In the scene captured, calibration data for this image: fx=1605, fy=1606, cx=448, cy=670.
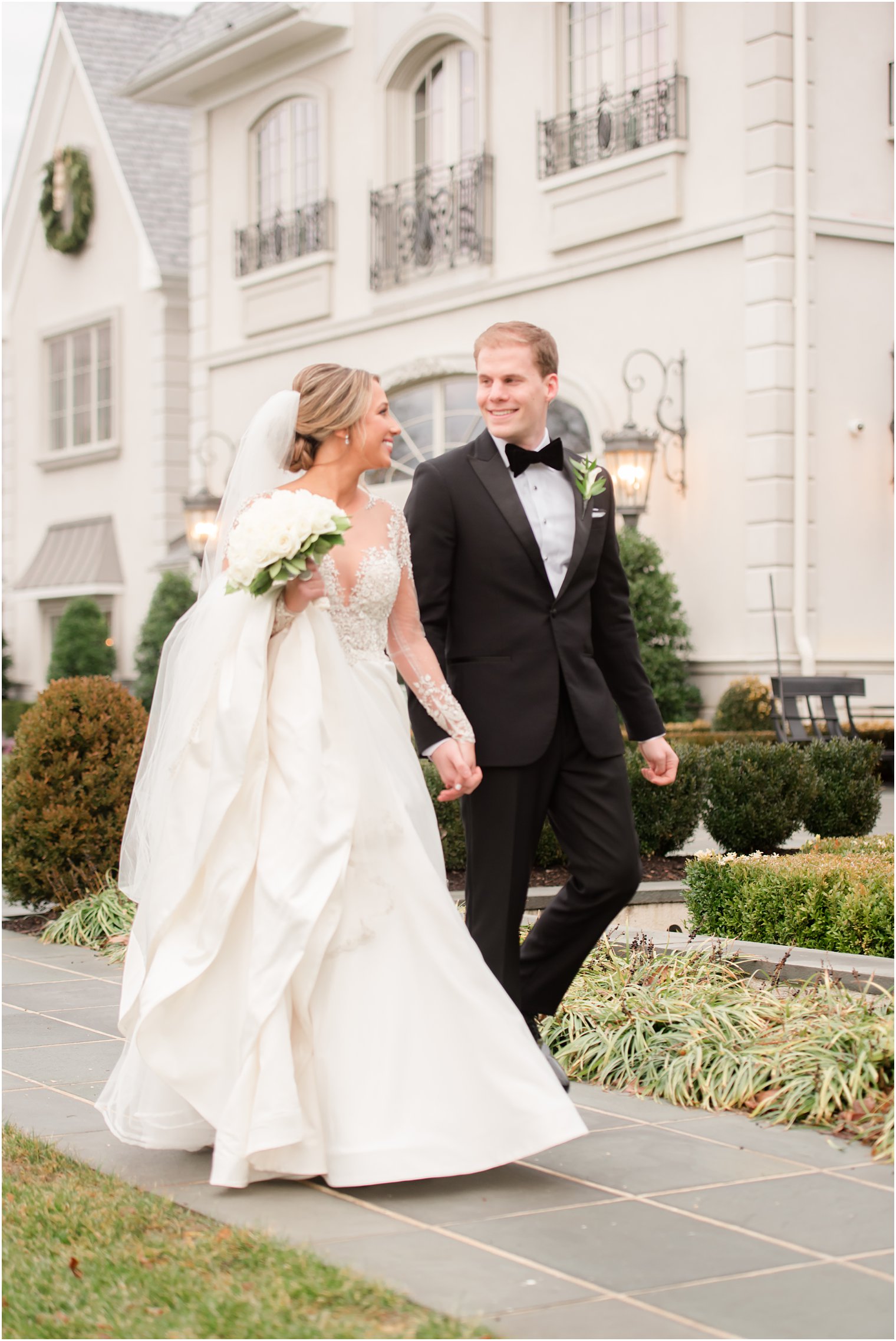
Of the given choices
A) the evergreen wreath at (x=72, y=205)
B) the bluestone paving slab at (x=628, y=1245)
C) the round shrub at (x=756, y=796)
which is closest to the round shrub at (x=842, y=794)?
the round shrub at (x=756, y=796)

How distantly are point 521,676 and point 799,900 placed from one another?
2165 millimetres

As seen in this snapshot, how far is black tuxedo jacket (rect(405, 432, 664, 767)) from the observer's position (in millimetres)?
4434

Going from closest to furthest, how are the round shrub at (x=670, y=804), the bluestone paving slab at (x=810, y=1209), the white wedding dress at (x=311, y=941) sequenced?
the bluestone paving slab at (x=810, y=1209), the white wedding dress at (x=311, y=941), the round shrub at (x=670, y=804)

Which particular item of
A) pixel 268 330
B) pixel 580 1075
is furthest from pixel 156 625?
pixel 580 1075

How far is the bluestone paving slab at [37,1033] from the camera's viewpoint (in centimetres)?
564

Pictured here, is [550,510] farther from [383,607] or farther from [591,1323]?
[591,1323]

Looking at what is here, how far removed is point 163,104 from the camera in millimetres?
22016

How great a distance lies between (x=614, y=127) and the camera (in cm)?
1616

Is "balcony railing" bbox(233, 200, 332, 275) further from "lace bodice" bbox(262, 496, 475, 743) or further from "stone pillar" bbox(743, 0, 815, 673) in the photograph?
"lace bodice" bbox(262, 496, 475, 743)

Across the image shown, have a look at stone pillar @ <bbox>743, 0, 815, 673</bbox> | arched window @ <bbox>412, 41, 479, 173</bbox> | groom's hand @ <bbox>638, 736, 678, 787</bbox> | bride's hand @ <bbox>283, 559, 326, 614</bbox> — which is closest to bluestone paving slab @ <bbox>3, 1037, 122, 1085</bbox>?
bride's hand @ <bbox>283, 559, 326, 614</bbox>

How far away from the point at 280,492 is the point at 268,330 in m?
17.1

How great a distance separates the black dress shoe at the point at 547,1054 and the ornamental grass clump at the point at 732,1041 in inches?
11.5

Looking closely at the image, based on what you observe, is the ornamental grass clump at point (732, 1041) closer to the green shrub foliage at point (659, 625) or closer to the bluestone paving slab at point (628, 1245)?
the bluestone paving slab at point (628, 1245)

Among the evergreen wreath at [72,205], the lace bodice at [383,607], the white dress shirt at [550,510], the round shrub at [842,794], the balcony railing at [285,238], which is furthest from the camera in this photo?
the evergreen wreath at [72,205]
